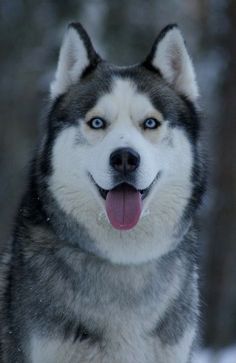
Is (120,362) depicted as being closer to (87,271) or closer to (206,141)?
(87,271)

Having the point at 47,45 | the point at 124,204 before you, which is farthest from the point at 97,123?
the point at 47,45

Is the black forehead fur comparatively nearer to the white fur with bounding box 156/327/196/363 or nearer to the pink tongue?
the pink tongue

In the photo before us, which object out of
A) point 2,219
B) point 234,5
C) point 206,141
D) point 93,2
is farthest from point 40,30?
point 206,141

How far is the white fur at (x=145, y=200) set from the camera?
229 inches

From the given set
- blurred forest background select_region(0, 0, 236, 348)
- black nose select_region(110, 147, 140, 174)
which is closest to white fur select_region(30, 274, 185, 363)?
black nose select_region(110, 147, 140, 174)

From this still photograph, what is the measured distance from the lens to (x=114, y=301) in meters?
5.93

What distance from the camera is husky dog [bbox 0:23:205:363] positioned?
18.9 ft

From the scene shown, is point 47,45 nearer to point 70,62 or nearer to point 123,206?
point 70,62

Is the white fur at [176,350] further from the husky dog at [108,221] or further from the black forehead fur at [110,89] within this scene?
the black forehead fur at [110,89]

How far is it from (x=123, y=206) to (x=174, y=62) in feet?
3.31

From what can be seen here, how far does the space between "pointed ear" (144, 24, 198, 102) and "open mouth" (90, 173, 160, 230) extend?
29.8 inches

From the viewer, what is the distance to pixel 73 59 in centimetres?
619

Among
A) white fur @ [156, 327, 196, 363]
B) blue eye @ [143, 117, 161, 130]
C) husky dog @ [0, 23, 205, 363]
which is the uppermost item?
blue eye @ [143, 117, 161, 130]

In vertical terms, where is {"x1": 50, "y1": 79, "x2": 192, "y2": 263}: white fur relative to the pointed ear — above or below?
below
